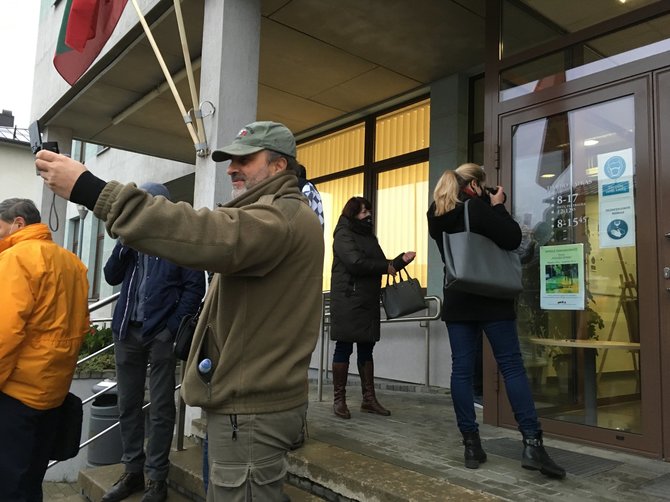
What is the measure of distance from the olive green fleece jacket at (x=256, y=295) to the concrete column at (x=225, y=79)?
8.65 feet

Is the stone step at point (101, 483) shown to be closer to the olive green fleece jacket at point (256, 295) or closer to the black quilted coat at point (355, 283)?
the black quilted coat at point (355, 283)

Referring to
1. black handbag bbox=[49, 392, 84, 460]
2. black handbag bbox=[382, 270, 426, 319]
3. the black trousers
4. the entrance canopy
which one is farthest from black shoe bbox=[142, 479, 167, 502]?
the entrance canopy

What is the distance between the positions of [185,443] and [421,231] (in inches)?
161

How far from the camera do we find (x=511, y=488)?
281 cm

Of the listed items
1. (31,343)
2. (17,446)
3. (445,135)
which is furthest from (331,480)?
(445,135)

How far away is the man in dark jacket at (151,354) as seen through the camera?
3.44m

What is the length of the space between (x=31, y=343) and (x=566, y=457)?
Answer: 10.0 ft

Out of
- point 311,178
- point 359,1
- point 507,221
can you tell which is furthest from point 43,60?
point 507,221

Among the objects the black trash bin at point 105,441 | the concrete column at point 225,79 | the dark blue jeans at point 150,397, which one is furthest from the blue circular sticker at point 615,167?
the black trash bin at point 105,441

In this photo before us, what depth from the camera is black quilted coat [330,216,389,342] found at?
444 centimetres

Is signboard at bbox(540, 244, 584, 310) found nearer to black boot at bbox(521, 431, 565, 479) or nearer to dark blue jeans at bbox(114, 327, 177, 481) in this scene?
black boot at bbox(521, 431, 565, 479)

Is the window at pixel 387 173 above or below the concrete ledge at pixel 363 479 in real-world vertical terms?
above

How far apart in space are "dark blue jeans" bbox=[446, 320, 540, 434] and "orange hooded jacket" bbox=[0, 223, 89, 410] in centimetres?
208

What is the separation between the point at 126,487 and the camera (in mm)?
3545
